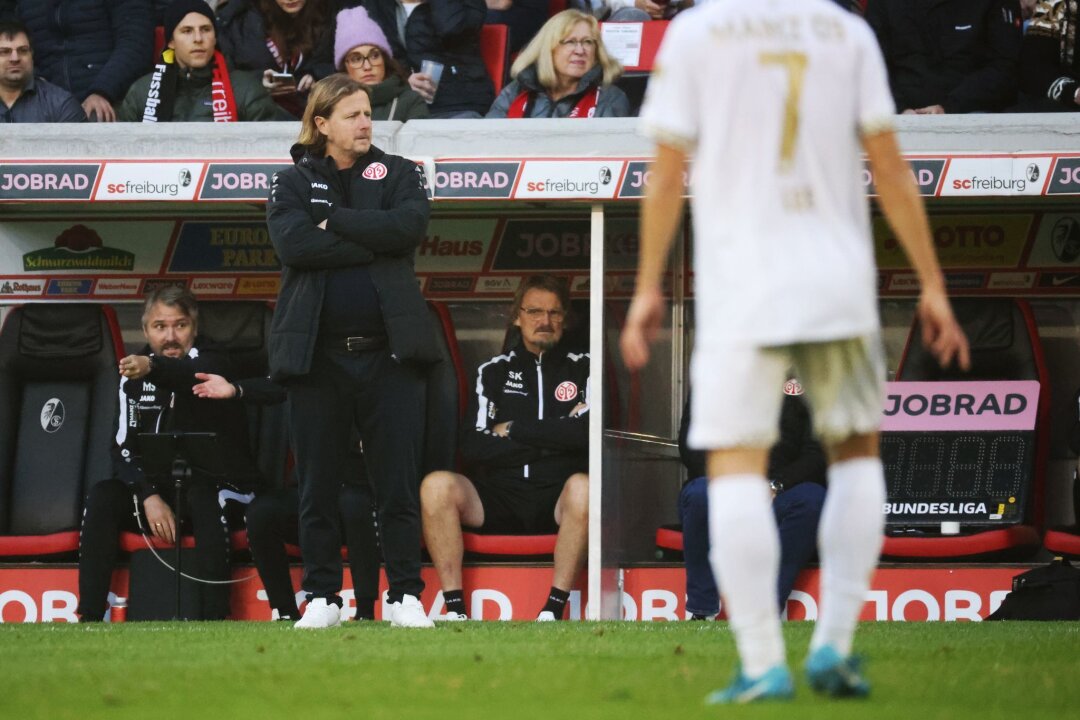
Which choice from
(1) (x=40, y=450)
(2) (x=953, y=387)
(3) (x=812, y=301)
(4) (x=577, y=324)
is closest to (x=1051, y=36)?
(2) (x=953, y=387)

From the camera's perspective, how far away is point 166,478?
341 inches

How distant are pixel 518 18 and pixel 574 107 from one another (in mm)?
1312

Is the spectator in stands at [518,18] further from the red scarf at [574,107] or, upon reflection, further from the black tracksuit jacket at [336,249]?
the black tracksuit jacket at [336,249]

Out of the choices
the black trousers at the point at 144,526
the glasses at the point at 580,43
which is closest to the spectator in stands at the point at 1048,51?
the glasses at the point at 580,43

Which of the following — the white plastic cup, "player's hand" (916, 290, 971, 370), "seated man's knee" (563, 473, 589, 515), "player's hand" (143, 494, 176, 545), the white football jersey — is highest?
the white plastic cup

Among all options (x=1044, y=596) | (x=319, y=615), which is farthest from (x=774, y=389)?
(x=1044, y=596)

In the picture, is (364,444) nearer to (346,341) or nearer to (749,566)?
(346,341)

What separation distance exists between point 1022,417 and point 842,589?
209 inches

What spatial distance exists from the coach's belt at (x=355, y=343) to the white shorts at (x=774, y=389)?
9.81ft

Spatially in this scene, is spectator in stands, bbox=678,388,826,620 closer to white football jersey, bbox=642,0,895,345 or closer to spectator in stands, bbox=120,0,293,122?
spectator in stands, bbox=120,0,293,122

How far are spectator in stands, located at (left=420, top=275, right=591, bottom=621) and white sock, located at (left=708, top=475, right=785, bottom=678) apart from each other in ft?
14.9

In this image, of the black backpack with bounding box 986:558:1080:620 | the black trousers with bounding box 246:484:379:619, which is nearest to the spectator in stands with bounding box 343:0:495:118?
the black trousers with bounding box 246:484:379:619

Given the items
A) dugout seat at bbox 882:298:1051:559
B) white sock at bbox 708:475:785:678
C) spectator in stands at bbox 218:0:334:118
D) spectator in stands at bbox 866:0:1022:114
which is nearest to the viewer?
white sock at bbox 708:475:785:678

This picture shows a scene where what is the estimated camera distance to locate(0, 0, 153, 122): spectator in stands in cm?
1020
